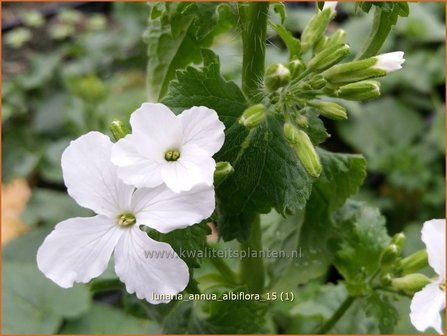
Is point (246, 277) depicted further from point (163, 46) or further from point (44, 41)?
point (44, 41)

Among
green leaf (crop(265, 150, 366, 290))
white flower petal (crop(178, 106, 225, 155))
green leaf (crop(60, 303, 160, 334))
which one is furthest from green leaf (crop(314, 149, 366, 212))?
green leaf (crop(60, 303, 160, 334))

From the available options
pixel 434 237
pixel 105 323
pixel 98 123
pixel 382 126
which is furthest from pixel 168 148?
pixel 382 126

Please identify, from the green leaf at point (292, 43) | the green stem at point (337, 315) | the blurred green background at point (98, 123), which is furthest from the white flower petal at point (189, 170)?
the blurred green background at point (98, 123)

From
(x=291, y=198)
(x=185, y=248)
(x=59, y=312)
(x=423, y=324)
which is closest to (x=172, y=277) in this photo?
(x=185, y=248)

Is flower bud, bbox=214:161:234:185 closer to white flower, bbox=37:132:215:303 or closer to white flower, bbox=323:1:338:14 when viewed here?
white flower, bbox=37:132:215:303

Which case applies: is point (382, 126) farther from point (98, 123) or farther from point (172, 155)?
point (172, 155)

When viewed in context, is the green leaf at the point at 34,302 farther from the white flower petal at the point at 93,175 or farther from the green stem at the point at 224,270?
the white flower petal at the point at 93,175
